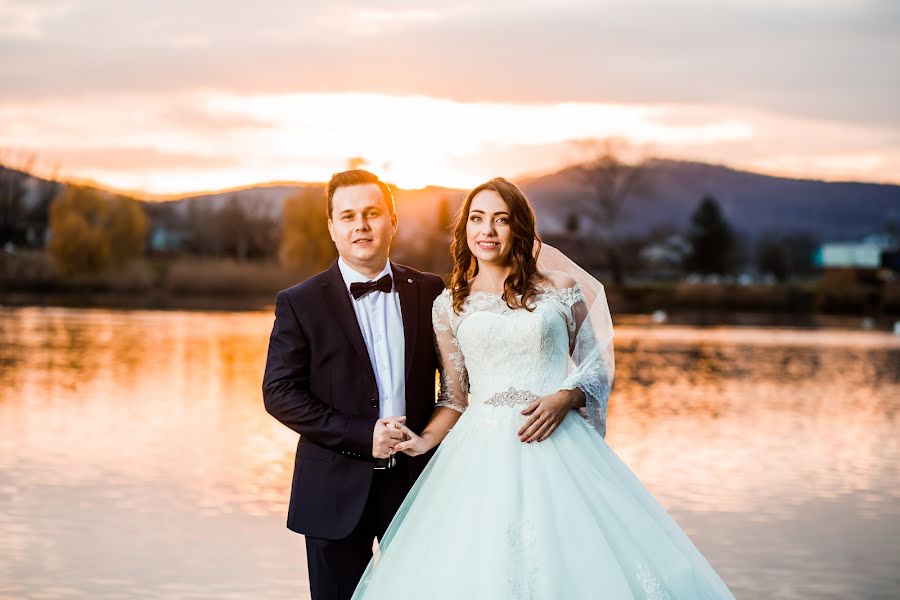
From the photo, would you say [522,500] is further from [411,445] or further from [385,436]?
[385,436]

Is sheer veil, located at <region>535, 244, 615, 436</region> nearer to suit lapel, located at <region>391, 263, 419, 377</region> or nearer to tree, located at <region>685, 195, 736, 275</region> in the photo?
suit lapel, located at <region>391, 263, 419, 377</region>

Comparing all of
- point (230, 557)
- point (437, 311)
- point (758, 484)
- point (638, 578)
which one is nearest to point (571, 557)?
point (638, 578)

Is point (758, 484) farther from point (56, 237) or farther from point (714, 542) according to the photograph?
point (56, 237)

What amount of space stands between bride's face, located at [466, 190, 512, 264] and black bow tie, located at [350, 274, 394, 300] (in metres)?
0.35

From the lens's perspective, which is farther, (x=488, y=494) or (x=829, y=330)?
(x=829, y=330)

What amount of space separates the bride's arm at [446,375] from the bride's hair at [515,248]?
0.06m

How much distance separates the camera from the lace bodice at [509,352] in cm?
410

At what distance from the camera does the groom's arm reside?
3.79m

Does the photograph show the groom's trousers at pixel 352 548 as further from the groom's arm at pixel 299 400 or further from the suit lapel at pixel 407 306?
the suit lapel at pixel 407 306

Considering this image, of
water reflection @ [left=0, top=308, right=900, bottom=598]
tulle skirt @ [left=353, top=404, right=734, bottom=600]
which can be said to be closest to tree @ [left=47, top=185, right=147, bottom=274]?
water reflection @ [left=0, top=308, right=900, bottom=598]

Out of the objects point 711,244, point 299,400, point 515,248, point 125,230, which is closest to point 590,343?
point 515,248

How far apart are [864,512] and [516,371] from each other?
603 cm

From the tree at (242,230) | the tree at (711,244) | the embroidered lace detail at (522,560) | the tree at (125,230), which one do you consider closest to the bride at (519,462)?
the embroidered lace detail at (522,560)

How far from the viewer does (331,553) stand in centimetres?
396
